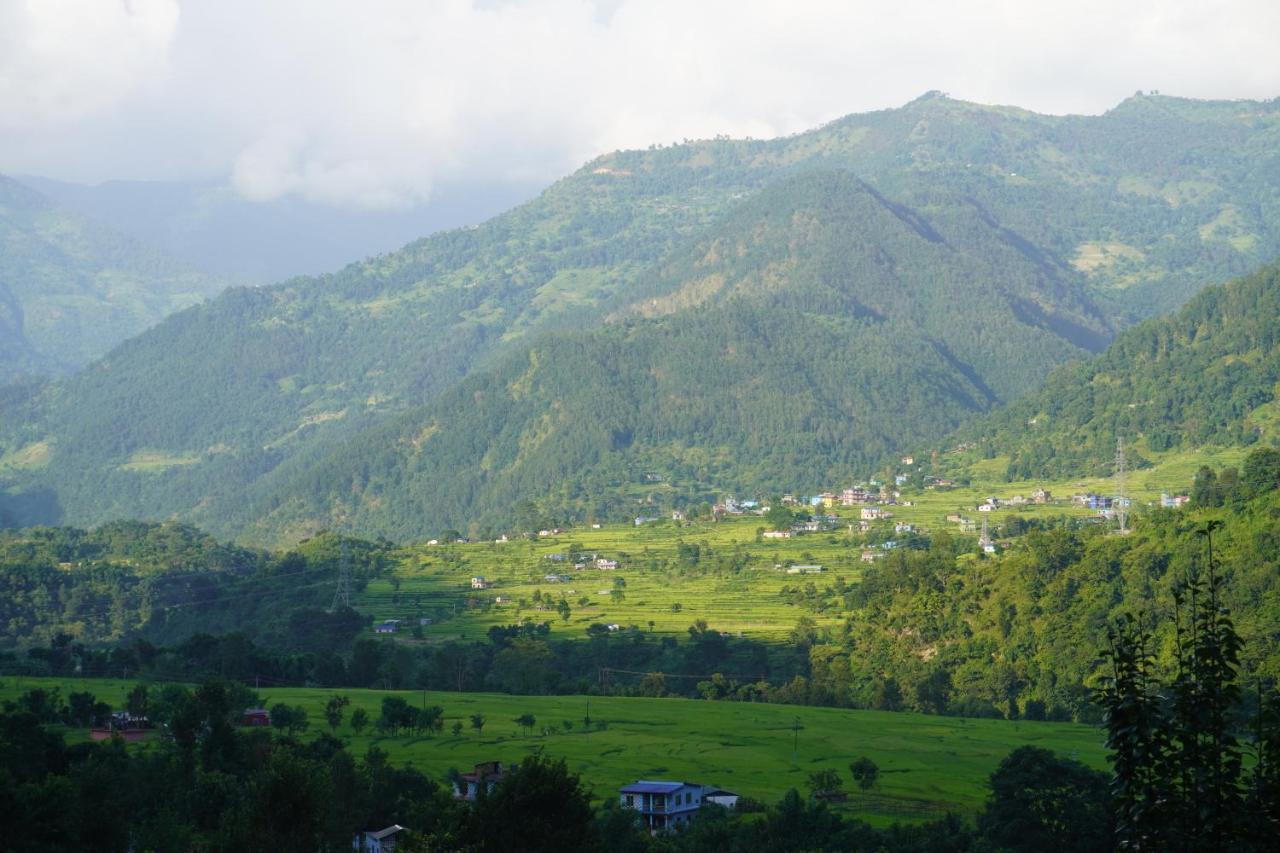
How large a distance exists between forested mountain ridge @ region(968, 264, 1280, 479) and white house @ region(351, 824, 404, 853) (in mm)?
102318

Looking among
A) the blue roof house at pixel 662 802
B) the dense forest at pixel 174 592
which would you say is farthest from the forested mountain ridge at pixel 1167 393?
the blue roof house at pixel 662 802

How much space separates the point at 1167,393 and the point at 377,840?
12197 centimetres

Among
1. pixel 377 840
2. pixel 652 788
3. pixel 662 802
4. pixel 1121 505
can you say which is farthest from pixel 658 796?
pixel 1121 505

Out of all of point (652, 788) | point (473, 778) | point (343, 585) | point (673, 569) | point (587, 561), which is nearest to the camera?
point (652, 788)

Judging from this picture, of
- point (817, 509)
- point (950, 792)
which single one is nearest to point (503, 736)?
point (950, 792)

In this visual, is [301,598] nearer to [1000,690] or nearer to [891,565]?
[891,565]

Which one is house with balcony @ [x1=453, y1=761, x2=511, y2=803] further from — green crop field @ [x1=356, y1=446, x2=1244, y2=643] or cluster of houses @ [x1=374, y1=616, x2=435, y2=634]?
cluster of houses @ [x1=374, y1=616, x2=435, y2=634]

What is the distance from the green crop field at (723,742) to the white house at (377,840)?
8.76 meters

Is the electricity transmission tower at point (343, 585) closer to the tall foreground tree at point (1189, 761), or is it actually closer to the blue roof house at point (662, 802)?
the blue roof house at point (662, 802)

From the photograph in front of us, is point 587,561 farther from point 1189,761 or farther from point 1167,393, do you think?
point 1189,761

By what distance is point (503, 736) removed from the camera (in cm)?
7438

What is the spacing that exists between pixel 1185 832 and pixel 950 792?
4192 cm

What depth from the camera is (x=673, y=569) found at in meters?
132

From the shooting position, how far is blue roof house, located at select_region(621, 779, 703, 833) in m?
58.8
